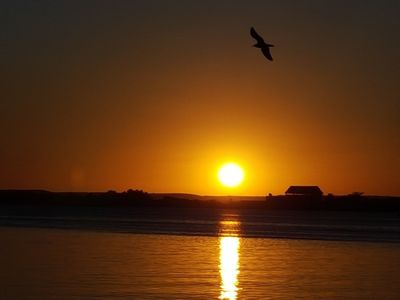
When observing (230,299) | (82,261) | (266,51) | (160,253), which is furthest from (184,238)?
(230,299)

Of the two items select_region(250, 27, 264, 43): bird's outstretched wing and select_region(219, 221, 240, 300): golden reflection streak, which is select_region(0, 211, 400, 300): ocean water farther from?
select_region(250, 27, 264, 43): bird's outstretched wing

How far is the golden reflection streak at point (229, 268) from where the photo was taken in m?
24.5

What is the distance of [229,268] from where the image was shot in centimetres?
3073

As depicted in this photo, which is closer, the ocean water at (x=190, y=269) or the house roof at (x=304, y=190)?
the ocean water at (x=190, y=269)

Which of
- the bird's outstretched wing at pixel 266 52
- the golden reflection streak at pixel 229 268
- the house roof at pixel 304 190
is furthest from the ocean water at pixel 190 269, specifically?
the house roof at pixel 304 190

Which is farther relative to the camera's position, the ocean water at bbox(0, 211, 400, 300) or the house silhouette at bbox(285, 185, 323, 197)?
the house silhouette at bbox(285, 185, 323, 197)

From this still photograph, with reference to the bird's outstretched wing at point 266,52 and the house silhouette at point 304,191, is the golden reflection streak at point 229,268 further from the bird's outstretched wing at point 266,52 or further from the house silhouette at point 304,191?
the house silhouette at point 304,191

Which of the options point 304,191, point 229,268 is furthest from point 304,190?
point 229,268

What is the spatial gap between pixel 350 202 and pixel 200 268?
142145mm

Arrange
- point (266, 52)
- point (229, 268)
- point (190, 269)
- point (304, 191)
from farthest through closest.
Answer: point (304, 191) < point (229, 268) < point (190, 269) < point (266, 52)

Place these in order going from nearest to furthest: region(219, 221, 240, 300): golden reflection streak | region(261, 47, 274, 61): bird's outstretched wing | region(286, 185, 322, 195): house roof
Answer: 1. region(219, 221, 240, 300): golden reflection streak
2. region(261, 47, 274, 61): bird's outstretched wing
3. region(286, 185, 322, 195): house roof

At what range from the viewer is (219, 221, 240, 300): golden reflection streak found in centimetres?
2447

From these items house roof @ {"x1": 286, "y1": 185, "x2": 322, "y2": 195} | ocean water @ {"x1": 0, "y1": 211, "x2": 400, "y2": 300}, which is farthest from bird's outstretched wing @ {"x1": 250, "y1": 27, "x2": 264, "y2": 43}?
house roof @ {"x1": 286, "y1": 185, "x2": 322, "y2": 195}

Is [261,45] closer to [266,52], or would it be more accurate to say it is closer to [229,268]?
[266,52]
